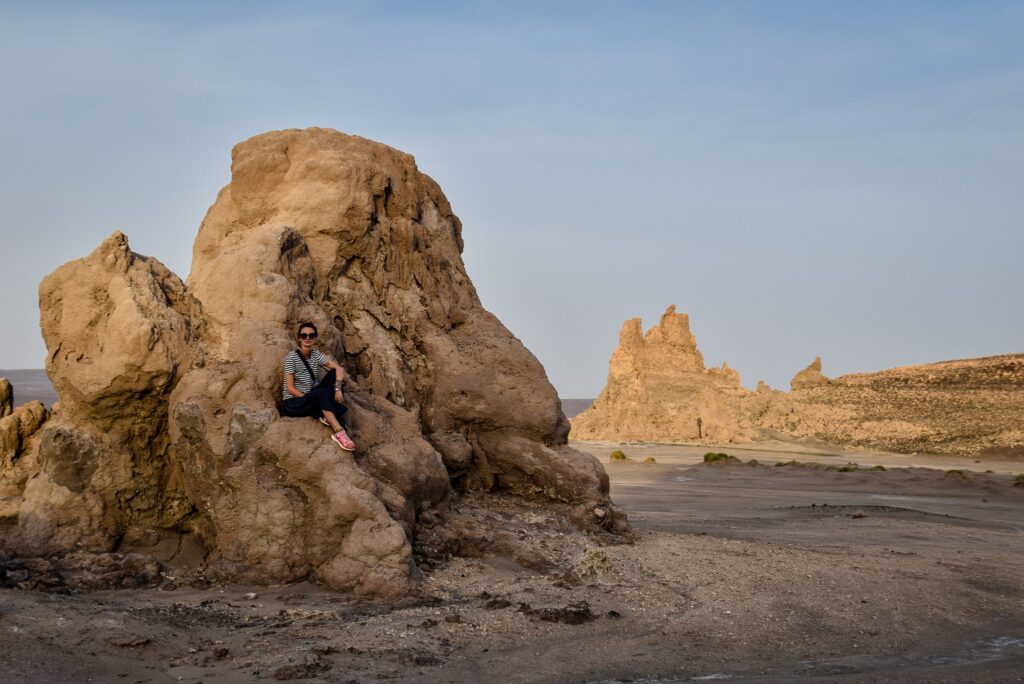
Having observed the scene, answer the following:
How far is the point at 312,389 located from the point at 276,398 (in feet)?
1.08

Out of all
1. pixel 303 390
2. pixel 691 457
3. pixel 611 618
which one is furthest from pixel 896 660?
pixel 691 457

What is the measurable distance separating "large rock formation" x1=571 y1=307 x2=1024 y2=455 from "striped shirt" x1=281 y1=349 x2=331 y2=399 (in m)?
35.3

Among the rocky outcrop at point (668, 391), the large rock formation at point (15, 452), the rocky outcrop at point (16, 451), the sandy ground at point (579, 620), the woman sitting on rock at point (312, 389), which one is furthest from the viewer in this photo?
the rocky outcrop at point (668, 391)

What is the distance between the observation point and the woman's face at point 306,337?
953 cm

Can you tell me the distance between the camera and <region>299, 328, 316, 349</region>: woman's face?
31.3ft

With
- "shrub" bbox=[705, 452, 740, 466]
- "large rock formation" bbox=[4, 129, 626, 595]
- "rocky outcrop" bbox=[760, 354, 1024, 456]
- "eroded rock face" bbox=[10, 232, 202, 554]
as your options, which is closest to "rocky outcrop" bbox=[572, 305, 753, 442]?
"rocky outcrop" bbox=[760, 354, 1024, 456]

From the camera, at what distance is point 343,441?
30.1 ft

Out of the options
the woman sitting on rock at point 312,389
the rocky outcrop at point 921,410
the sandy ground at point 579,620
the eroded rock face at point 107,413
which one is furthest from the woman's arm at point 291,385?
the rocky outcrop at point 921,410

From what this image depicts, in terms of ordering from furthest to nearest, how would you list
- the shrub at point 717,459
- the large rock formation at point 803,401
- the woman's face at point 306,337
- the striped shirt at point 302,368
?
the large rock formation at point 803,401 < the shrub at point 717,459 < the woman's face at point 306,337 < the striped shirt at point 302,368

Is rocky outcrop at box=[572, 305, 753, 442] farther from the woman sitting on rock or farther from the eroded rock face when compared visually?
the eroded rock face

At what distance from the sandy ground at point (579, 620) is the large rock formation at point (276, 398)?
1.69ft

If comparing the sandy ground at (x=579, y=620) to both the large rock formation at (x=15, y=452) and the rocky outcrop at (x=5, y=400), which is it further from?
the rocky outcrop at (x=5, y=400)

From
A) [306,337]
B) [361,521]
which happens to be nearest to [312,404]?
[306,337]

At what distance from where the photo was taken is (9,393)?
1073 centimetres
